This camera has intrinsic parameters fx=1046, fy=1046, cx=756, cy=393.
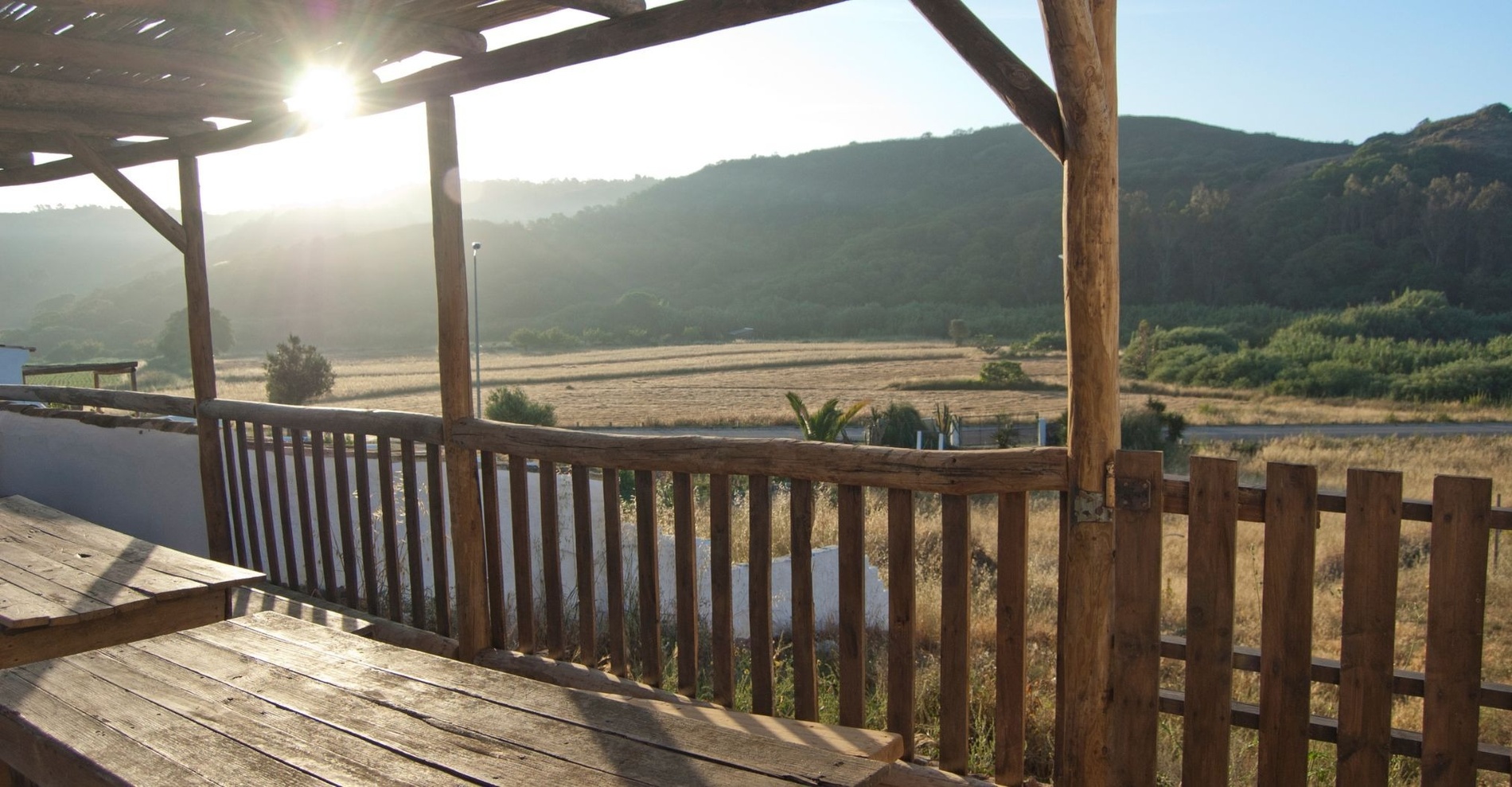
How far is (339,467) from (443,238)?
1346 millimetres

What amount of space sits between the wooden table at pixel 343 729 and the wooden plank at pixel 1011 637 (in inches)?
36.3

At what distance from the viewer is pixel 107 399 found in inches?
245

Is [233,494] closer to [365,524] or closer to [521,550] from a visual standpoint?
[365,524]

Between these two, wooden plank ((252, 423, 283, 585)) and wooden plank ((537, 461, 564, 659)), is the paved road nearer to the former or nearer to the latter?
wooden plank ((252, 423, 283, 585))

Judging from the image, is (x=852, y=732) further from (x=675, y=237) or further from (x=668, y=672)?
(x=675, y=237)

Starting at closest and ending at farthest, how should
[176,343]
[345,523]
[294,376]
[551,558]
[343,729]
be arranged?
[343,729] → [551,558] → [345,523] → [294,376] → [176,343]

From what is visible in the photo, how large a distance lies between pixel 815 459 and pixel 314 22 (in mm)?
2293

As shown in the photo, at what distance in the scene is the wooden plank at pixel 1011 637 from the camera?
264 cm

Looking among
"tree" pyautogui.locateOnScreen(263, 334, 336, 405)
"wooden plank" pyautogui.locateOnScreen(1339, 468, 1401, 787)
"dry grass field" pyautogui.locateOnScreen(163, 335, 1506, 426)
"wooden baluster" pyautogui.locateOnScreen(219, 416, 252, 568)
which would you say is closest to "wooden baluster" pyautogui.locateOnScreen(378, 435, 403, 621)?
"wooden baluster" pyautogui.locateOnScreen(219, 416, 252, 568)

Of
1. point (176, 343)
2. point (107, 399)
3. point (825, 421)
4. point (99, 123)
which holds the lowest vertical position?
point (176, 343)

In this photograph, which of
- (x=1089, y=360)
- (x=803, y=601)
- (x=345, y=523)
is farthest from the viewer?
(x=345, y=523)

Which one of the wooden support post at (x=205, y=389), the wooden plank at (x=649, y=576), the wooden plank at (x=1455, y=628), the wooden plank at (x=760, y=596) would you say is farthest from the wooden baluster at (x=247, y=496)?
the wooden plank at (x=1455, y=628)

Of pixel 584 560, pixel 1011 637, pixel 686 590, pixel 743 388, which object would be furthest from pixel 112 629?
pixel 743 388

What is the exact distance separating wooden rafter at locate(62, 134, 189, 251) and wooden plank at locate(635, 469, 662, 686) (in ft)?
10.6
